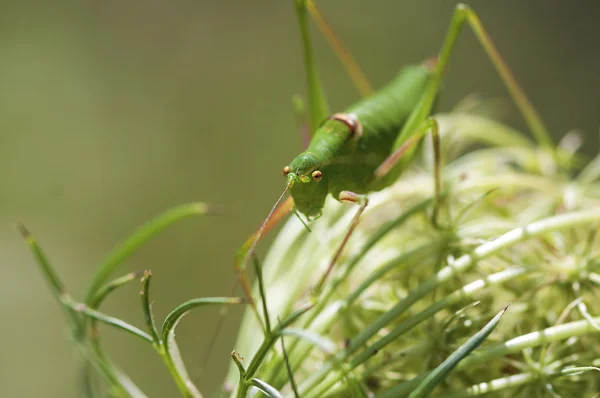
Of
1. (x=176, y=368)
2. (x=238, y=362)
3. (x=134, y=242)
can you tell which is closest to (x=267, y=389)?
(x=238, y=362)

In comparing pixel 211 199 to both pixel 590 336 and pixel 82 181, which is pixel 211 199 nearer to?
pixel 82 181

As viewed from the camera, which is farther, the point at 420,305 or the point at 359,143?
the point at 359,143

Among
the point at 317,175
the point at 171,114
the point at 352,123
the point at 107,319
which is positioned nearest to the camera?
the point at 107,319

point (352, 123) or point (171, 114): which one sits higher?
point (171, 114)

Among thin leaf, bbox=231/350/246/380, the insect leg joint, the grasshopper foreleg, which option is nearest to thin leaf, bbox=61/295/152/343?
thin leaf, bbox=231/350/246/380

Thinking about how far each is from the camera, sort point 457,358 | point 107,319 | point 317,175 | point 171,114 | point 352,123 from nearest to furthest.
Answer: point 457,358, point 107,319, point 317,175, point 352,123, point 171,114

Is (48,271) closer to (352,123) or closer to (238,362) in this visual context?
(238,362)

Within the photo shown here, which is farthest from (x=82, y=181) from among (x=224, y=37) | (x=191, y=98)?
(x=224, y=37)

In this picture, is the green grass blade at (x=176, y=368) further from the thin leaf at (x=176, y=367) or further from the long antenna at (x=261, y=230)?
the long antenna at (x=261, y=230)
